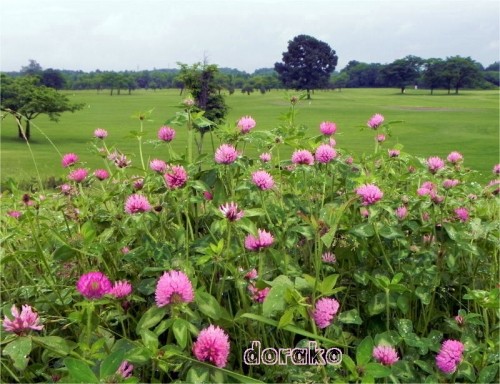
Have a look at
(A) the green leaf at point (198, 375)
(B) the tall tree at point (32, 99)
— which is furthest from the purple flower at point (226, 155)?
(B) the tall tree at point (32, 99)

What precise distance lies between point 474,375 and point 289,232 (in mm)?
540

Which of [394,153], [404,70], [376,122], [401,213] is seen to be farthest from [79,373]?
[404,70]

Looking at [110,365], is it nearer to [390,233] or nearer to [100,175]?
[390,233]

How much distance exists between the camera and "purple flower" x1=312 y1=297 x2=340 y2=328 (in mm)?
1116

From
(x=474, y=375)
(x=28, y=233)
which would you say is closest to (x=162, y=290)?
(x=474, y=375)

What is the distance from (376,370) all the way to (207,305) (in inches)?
14.5

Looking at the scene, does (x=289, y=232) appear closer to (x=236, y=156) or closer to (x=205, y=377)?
Result: (x=236, y=156)

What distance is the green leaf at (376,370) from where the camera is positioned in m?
1.03

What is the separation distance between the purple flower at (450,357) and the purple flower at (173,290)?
59 centimetres

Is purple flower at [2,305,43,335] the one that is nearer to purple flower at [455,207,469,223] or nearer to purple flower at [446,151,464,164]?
purple flower at [455,207,469,223]

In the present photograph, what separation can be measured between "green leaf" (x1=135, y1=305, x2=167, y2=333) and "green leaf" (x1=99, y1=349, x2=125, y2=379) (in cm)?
10

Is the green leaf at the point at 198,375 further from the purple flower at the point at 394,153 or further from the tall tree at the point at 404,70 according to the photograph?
the tall tree at the point at 404,70

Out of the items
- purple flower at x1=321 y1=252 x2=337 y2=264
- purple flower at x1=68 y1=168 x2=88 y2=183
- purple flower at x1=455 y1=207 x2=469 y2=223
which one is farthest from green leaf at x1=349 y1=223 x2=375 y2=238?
purple flower at x1=68 y1=168 x2=88 y2=183

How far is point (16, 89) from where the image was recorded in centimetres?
3325
